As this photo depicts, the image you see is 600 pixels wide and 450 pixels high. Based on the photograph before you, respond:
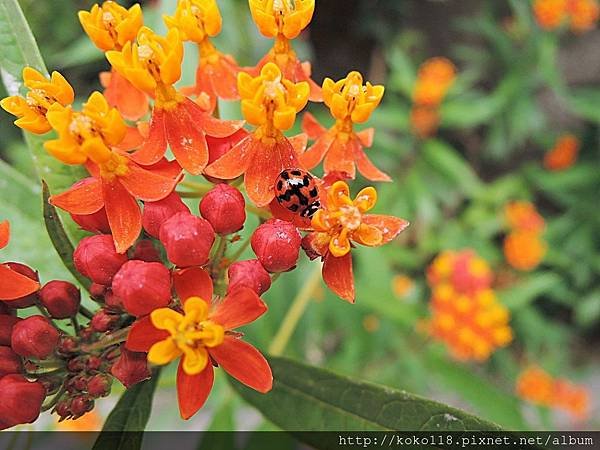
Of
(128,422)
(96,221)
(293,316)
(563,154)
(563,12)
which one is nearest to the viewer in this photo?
(96,221)

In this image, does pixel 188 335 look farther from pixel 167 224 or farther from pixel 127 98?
pixel 127 98

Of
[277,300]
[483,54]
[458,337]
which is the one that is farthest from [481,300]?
[483,54]

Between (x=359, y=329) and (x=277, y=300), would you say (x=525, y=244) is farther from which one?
(x=277, y=300)

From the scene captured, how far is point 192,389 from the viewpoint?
3.68 ft

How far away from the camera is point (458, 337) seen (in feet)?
10.2

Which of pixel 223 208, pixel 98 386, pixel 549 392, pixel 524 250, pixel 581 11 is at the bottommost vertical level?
pixel 549 392

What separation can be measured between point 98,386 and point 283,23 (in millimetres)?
842

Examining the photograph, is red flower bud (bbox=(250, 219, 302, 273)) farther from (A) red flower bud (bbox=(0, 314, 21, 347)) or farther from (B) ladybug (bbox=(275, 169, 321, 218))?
(A) red flower bud (bbox=(0, 314, 21, 347))

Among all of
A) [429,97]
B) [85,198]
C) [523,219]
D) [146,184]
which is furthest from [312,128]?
[523,219]

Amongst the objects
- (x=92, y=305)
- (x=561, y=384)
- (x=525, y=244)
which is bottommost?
(x=561, y=384)

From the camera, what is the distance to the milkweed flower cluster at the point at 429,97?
452 centimetres

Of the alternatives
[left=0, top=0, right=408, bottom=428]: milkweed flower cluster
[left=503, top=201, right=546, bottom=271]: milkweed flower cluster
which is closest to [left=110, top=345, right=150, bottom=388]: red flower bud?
[left=0, top=0, right=408, bottom=428]: milkweed flower cluster

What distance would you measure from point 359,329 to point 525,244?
5.68 feet

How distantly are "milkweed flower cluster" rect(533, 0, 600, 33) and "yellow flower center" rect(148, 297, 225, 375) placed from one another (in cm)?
431
